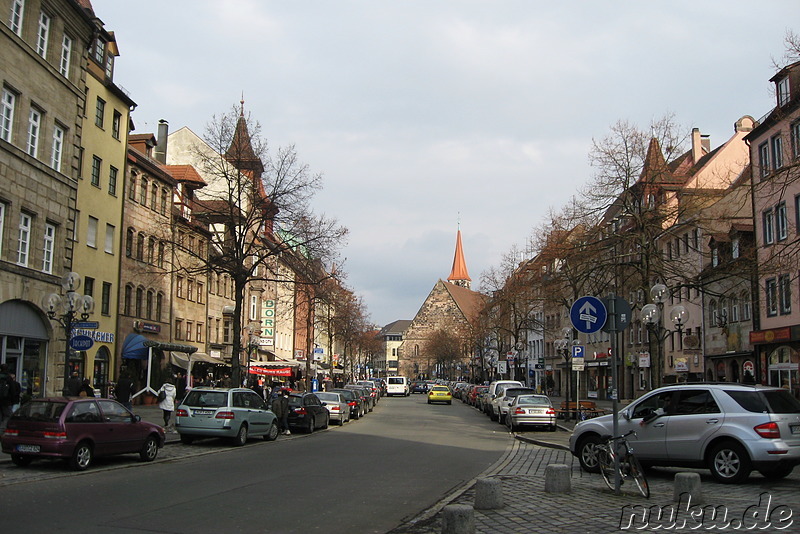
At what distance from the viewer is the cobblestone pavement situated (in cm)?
897

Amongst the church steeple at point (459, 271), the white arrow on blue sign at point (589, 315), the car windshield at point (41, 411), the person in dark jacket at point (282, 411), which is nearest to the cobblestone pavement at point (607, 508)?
the white arrow on blue sign at point (589, 315)

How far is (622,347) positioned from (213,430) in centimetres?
3718

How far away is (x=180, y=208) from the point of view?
48250 millimetres

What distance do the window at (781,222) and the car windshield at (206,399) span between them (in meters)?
25.9

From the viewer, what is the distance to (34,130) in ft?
87.7

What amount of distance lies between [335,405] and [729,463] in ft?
73.6

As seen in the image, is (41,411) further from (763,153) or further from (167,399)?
(763,153)

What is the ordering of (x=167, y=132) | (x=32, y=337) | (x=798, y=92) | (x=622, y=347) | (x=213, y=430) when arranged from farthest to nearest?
(x=167, y=132), (x=622, y=347), (x=32, y=337), (x=213, y=430), (x=798, y=92)

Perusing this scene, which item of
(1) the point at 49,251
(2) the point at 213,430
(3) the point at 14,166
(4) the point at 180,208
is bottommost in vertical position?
(2) the point at 213,430

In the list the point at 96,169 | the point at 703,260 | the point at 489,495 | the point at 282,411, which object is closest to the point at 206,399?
the point at 282,411

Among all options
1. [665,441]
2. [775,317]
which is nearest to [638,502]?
[665,441]

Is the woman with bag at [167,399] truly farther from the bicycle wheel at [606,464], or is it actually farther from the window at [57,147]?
the bicycle wheel at [606,464]

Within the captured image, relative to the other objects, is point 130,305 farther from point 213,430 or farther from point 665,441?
point 665,441

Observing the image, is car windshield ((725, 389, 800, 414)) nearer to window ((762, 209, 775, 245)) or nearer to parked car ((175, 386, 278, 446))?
parked car ((175, 386, 278, 446))
